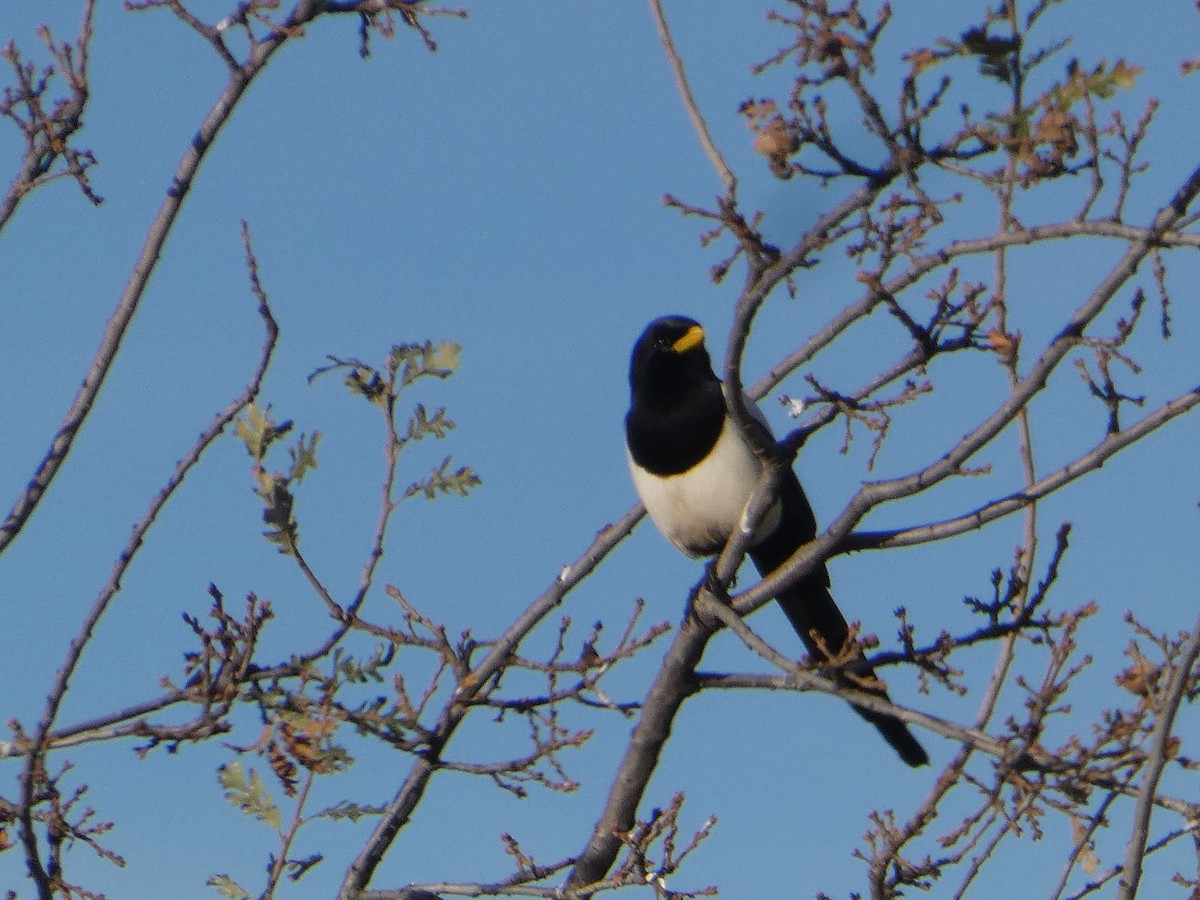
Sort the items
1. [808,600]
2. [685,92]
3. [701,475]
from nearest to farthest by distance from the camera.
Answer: [685,92], [701,475], [808,600]

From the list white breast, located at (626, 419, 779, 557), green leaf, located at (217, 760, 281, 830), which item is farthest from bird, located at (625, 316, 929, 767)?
green leaf, located at (217, 760, 281, 830)

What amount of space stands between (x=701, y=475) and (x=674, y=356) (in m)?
0.45

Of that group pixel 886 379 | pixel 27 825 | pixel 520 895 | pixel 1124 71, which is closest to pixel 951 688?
pixel 886 379

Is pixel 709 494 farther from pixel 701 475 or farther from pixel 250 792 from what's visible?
pixel 250 792

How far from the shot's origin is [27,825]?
10.6 feet

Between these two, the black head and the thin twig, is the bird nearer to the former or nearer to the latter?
the black head

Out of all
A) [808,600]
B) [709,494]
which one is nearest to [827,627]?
[808,600]

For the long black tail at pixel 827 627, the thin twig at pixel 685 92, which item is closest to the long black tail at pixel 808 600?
the long black tail at pixel 827 627

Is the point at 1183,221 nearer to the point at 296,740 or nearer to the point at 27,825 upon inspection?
the point at 296,740

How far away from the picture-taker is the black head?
18.7ft

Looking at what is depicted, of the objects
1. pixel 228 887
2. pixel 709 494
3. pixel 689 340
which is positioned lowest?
pixel 228 887

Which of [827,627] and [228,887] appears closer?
[228,887]

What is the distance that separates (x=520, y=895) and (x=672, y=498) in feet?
6.37

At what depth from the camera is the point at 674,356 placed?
18.9 ft
